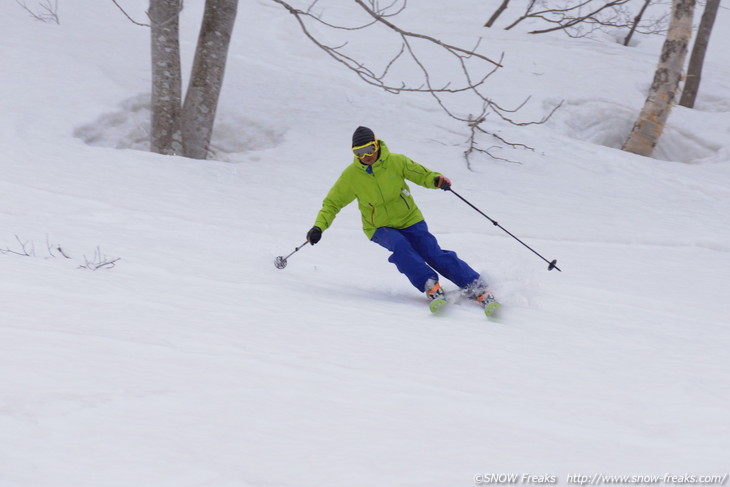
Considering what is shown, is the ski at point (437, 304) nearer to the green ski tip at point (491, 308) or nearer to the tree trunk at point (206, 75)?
the green ski tip at point (491, 308)

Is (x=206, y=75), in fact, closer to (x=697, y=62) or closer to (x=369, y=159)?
(x=369, y=159)

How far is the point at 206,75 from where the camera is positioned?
8.83 metres

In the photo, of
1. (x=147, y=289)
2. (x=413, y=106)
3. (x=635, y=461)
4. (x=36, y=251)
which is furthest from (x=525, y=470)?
(x=413, y=106)

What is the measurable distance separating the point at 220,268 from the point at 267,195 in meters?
3.10

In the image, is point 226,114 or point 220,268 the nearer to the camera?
point 220,268

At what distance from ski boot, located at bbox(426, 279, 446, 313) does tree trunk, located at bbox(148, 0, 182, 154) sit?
519cm

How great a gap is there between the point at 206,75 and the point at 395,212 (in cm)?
469

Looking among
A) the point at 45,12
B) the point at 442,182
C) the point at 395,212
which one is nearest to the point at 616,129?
the point at 442,182

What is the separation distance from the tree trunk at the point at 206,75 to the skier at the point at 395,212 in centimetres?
417

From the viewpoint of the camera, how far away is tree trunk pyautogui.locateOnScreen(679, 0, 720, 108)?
13.2 meters

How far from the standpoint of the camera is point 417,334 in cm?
383

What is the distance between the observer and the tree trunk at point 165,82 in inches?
340

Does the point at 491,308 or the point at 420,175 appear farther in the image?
the point at 420,175

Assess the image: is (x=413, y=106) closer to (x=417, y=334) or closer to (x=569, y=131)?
(x=569, y=131)
